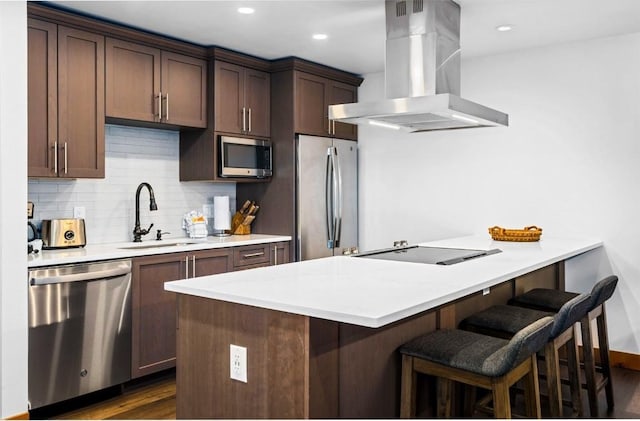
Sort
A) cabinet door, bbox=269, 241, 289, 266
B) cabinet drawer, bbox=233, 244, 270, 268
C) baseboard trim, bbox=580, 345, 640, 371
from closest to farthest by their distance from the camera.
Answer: baseboard trim, bbox=580, 345, 640, 371
cabinet drawer, bbox=233, 244, 270, 268
cabinet door, bbox=269, 241, 289, 266

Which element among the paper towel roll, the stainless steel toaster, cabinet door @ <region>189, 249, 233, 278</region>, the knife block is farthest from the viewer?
the knife block

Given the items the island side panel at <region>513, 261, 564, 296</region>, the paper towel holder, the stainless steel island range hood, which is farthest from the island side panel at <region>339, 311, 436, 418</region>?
the paper towel holder

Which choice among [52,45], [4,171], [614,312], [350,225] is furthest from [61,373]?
[614,312]

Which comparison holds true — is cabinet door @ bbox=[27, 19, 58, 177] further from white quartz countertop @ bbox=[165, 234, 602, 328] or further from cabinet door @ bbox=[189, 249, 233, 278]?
white quartz countertop @ bbox=[165, 234, 602, 328]

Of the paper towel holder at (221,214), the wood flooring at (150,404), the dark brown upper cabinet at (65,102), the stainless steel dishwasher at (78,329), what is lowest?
the wood flooring at (150,404)

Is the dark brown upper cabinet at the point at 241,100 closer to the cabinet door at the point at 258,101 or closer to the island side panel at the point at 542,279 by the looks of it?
the cabinet door at the point at 258,101

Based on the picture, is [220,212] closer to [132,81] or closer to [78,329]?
[132,81]

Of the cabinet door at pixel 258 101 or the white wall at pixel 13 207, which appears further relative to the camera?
the cabinet door at pixel 258 101

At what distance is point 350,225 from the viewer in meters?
5.25

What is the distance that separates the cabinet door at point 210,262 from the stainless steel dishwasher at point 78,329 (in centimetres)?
51

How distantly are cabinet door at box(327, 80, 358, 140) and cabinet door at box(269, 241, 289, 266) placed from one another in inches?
45.9

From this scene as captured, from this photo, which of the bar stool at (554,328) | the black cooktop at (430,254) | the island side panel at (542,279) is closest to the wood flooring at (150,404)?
the bar stool at (554,328)

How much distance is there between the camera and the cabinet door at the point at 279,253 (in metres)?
4.58

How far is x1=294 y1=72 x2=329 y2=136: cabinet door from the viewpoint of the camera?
4762 mm
